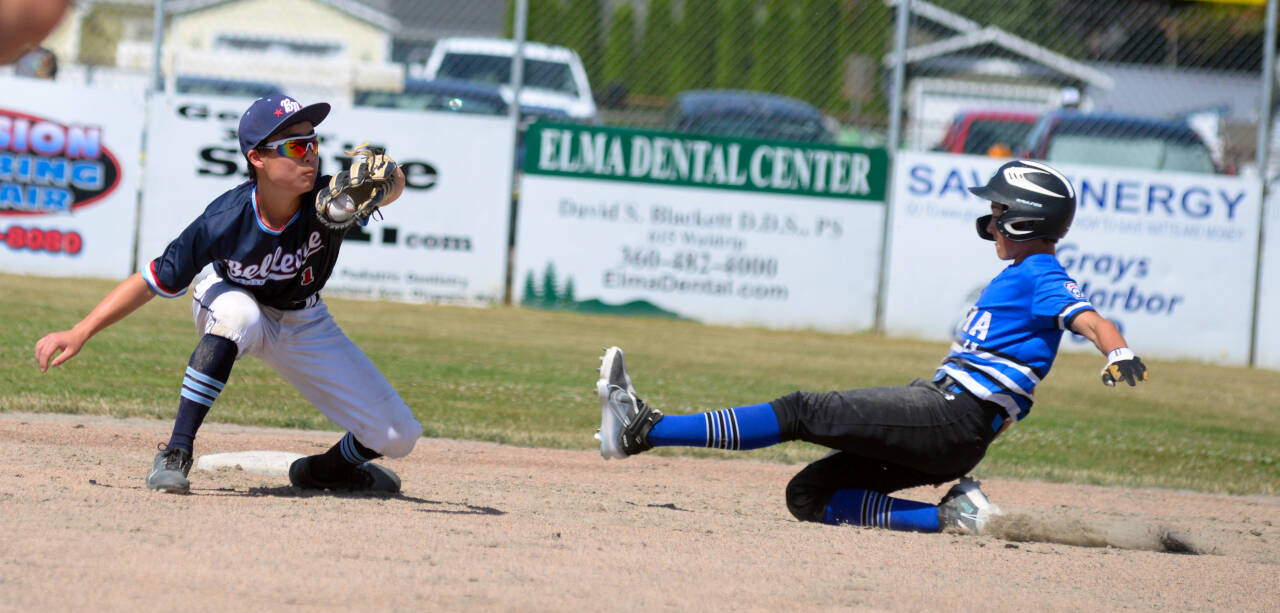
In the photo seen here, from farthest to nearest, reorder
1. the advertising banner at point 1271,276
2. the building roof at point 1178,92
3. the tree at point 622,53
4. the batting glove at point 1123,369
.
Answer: the building roof at point 1178,92
the tree at point 622,53
the advertising banner at point 1271,276
the batting glove at point 1123,369

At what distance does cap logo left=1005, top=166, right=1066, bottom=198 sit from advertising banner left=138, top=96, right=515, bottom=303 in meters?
8.37

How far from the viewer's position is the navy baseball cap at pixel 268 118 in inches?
198

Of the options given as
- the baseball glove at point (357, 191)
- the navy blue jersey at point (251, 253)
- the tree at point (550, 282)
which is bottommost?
the tree at point (550, 282)

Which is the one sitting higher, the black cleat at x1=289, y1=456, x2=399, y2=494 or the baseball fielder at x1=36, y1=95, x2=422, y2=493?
the baseball fielder at x1=36, y1=95, x2=422, y2=493

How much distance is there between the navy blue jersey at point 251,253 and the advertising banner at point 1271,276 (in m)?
11.2

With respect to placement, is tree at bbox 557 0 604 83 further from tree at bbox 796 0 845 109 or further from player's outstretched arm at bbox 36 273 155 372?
player's outstretched arm at bbox 36 273 155 372

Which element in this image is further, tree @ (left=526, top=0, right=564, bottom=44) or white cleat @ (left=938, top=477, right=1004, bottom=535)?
tree @ (left=526, top=0, right=564, bottom=44)

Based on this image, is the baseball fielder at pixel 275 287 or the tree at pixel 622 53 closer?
the baseball fielder at pixel 275 287

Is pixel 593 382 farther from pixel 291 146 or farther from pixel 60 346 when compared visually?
pixel 60 346

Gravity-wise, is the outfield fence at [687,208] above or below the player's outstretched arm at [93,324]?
above

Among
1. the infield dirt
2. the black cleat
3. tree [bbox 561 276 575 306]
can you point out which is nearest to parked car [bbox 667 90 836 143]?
tree [bbox 561 276 575 306]

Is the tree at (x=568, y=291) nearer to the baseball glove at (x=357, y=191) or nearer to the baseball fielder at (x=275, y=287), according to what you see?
the baseball fielder at (x=275, y=287)

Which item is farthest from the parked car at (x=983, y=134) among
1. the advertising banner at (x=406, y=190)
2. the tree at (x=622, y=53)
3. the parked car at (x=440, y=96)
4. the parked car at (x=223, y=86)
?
the parked car at (x=223, y=86)

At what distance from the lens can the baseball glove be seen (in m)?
4.95
